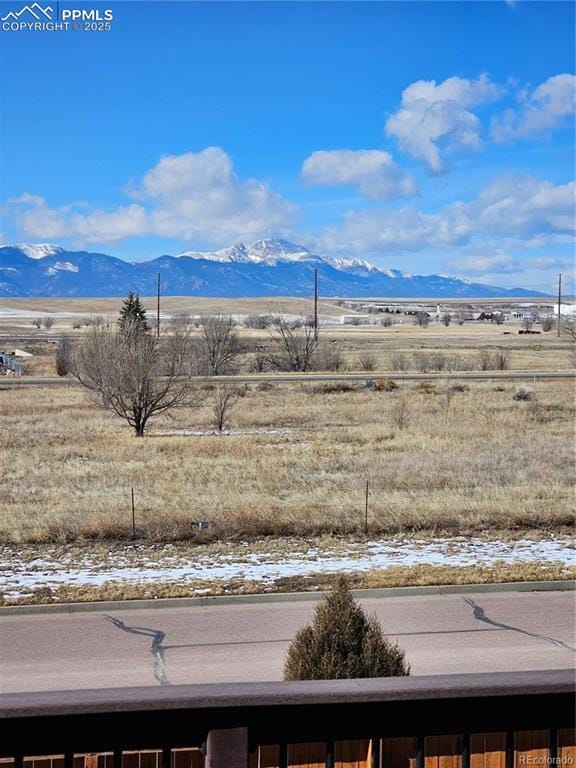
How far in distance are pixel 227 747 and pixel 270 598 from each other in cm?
900

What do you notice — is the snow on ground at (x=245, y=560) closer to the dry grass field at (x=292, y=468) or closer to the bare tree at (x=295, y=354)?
the dry grass field at (x=292, y=468)

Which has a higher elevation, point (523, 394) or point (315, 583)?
point (523, 394)

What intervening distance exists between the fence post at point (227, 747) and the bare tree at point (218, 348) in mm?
54144

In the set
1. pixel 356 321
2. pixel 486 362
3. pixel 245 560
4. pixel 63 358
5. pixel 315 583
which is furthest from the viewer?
pixel 356 321

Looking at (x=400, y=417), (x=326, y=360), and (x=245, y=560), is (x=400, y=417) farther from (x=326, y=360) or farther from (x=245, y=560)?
(x=326, y=360)

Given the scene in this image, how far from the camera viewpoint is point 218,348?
59062 millimetres

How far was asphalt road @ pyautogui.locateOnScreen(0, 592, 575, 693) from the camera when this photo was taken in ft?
29.0

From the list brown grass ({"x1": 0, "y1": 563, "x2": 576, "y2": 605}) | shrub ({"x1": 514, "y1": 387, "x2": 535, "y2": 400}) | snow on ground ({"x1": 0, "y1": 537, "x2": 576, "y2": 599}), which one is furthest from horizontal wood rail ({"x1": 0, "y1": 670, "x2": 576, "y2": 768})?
shrub ({"x1": 514, "y1": 387, "x2": 535, "y2": 400})

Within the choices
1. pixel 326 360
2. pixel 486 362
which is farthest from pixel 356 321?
pixel 326 360

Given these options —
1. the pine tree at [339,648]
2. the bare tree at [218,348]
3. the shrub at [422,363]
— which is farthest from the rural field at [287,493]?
the shrub at [422,363]

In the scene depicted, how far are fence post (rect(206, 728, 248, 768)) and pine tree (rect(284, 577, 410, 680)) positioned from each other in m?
3.44

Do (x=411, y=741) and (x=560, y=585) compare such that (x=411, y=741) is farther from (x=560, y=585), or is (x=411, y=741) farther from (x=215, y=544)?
(x=215, y=544)

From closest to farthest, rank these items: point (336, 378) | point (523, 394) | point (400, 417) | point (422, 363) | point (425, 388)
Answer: point (400, 417) < point (523, 394) < point (425, 388) < point (336, 378) < point (422, 363)

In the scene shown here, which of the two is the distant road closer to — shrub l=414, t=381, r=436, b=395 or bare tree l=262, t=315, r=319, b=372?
shrub l=414, t=381, r=436, b=395
